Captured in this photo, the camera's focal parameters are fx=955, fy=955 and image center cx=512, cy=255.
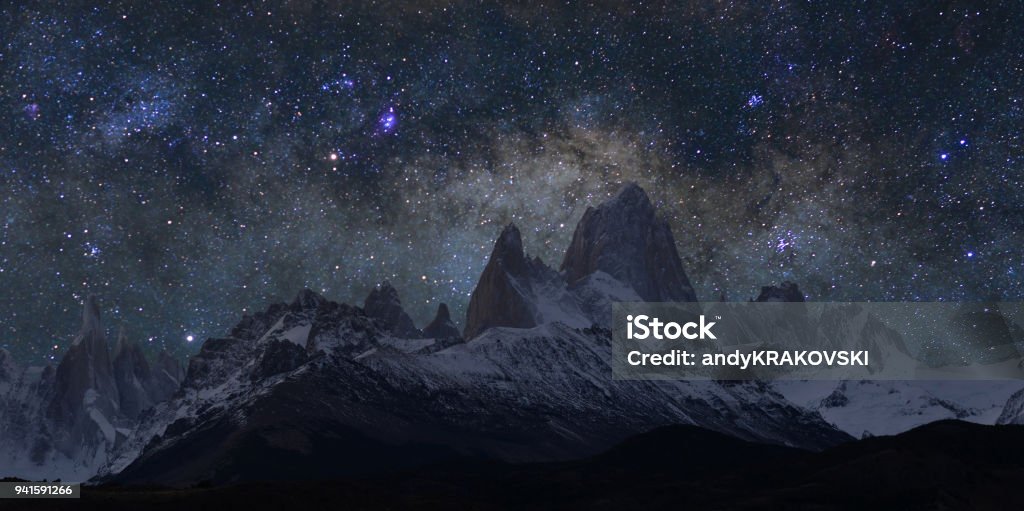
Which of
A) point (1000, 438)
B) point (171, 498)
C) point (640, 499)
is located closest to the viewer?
point (171, 498)

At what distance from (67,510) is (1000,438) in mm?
176247

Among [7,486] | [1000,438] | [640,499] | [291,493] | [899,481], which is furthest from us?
[1000,438]

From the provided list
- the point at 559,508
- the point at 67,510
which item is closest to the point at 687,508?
the point at 559,508

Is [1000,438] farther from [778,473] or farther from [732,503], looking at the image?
[732,503]

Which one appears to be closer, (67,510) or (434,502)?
(67,510)

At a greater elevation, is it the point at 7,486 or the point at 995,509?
the point at 7,486

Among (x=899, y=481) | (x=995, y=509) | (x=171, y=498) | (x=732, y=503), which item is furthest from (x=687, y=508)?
(x=171, y=498)

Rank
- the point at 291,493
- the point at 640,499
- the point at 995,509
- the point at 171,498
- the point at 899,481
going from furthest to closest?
the point at 640,499
the point at 899,481
the point at 995,509
the point at 291,493
the point at 171,498

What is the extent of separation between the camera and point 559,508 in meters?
183

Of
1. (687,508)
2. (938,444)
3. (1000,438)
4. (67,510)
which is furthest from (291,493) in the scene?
(1000,438)

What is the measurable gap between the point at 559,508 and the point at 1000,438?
94.5 metres

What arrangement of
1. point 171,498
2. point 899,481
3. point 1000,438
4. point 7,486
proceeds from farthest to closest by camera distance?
1. point 1000,438
2. point 899,481
3. point 171,498
4. point 7,486

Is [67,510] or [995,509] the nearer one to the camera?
[67,510]

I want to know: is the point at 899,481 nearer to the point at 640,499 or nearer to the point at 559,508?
the point at 640,499
